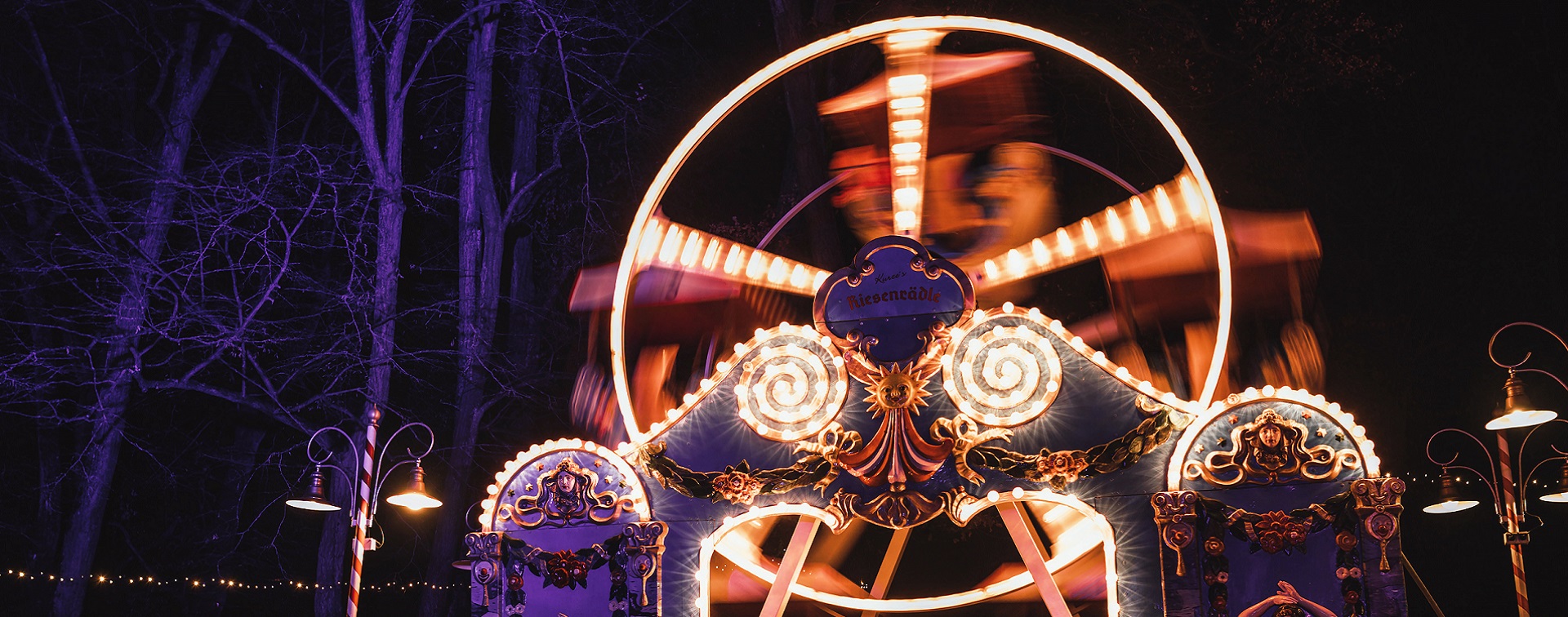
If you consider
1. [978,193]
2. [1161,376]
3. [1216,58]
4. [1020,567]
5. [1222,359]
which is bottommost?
[1020,567]

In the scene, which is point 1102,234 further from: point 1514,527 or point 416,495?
point 416,495

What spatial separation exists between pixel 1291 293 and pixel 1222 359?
477cm

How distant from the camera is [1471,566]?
1426cm

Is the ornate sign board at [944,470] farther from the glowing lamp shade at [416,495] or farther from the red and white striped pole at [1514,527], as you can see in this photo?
the red and white striped pole at [1514,527]

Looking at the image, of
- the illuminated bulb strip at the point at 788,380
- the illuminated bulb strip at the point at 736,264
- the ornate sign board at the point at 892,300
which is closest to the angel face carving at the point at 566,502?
the illuminated bulb strip at the point at 788,380

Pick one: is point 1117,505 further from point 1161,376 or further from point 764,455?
point 1161,376

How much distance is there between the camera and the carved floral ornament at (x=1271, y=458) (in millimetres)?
5285

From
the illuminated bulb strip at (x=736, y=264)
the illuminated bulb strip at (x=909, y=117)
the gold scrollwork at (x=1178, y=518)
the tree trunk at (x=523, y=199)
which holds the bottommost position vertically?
the gold scrollwork at (x=1178, y=518)

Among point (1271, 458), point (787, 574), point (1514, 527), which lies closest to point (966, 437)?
point (787, 574)

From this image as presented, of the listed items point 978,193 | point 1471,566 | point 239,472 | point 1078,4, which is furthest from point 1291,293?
point 239,472

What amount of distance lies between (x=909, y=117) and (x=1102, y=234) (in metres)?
1.53

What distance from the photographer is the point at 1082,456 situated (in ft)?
18.4

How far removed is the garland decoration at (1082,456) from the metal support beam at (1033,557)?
0.23 metres

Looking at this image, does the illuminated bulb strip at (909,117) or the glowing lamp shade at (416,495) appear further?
the illuminated bulb strip at (909,117)
